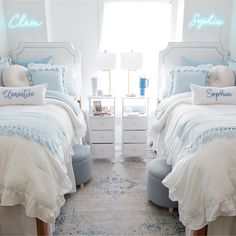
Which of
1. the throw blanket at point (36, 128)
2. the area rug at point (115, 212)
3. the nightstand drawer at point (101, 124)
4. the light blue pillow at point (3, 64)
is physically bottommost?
the area rug at point (115, 212)

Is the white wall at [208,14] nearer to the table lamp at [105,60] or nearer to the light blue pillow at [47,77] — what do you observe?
the table lamp at [105,60]

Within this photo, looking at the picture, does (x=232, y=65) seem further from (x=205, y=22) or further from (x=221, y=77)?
(x=205, y=22)

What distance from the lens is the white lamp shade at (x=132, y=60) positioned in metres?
3.25

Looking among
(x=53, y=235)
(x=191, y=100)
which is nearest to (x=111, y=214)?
(x=53, y=235)

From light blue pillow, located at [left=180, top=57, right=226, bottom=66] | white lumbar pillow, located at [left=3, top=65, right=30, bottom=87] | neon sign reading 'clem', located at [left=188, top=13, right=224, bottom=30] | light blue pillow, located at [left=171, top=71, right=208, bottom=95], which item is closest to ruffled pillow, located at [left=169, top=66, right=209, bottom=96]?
light blue pillow, located at [left=171, top=71, right=208, bottom=95]

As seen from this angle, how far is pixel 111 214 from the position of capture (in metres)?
2.24

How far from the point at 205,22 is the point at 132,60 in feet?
3.58

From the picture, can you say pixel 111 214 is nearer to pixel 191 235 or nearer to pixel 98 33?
pixel 191 235

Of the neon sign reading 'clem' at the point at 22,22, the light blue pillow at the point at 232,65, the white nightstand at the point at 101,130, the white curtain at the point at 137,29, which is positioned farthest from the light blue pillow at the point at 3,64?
the light blue pillow at the point at 232,65

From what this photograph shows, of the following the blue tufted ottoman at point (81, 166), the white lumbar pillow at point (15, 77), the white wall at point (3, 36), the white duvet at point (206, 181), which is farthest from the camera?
the white wall at point (3, 36)

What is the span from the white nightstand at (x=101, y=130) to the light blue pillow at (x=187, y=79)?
0.76 m

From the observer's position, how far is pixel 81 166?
8.64ft

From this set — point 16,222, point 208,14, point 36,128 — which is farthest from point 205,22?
point 16,222

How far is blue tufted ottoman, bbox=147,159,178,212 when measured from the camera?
7.36 feet
